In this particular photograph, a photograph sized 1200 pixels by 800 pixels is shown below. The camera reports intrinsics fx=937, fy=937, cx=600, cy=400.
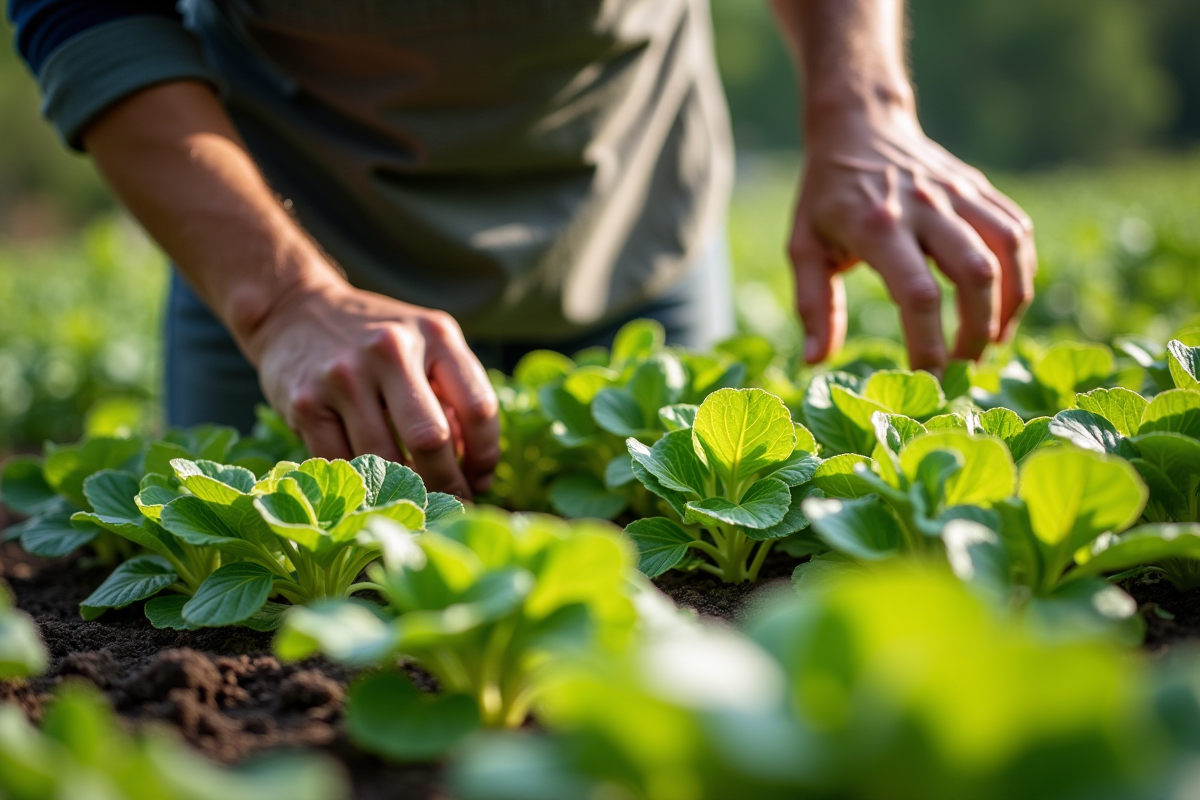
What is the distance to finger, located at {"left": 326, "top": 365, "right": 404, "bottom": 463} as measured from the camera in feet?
4.79

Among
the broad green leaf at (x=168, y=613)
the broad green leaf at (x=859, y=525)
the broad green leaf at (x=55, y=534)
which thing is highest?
the broad green leaf at (x=859, y=525)

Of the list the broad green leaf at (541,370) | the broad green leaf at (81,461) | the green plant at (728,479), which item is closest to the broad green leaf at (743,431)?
the green plant at (728,479)

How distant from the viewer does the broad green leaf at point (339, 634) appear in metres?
0.74

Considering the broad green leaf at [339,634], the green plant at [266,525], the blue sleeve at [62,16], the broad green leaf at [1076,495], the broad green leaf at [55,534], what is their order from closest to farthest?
the broad green leaf at [339,634] < the broad green leaf at [1076,495] < the green plant at [266,525] < the broad green leaf at [55,534] < the blue sleeve at [62,16]

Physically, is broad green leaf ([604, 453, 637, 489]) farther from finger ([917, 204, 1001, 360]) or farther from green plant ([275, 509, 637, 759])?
finger ([917, 204, 1001, 360])

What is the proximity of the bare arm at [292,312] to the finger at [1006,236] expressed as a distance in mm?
1009

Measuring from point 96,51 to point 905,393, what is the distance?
1.63 m

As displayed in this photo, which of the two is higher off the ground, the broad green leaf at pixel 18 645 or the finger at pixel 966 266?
the broad green leaf at pixel 18 645

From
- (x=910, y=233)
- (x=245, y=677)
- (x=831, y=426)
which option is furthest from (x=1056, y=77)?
(x=245, y=677)

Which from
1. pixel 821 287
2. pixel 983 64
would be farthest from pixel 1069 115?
pixel 821 287

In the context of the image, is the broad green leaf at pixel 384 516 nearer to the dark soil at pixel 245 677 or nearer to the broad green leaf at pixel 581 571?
the dark soil at pixel 245 677

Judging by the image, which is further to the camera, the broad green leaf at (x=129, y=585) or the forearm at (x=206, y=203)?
the forearm at (x=206, y=203)

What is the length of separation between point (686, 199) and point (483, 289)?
69 cm

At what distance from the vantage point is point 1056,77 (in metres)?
41.8
